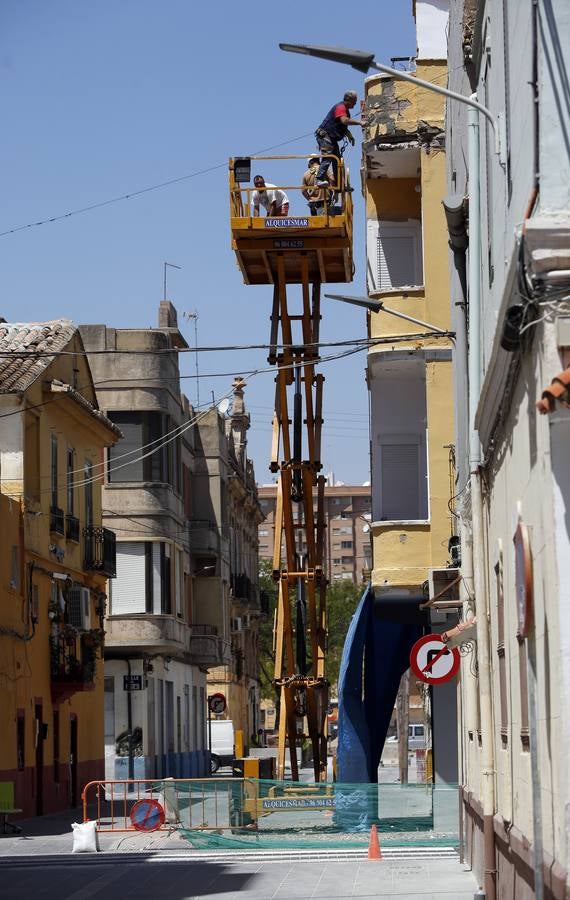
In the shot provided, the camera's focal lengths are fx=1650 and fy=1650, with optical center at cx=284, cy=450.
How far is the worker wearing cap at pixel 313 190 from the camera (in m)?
31.6

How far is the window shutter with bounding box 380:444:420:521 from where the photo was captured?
27016mm

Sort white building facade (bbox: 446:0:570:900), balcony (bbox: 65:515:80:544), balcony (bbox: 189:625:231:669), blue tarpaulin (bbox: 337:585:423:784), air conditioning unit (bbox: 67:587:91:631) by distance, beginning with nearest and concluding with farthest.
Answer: white building facade (bbox: 446:0:570:900) → blue tarpaulin (bbox: 337:585:423:784) → balcony (bbox: 65:515:80:544) → air conditioning unit (bbox: 67:587:91:631) → balcony (bbox: 189:625:231:669)

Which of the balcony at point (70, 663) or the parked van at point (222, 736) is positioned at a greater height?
the balcony at point (70, 663)

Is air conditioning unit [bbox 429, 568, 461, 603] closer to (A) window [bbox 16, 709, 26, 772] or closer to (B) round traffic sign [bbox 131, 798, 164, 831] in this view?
(B) round traffic sign [bbox 131, 798, 164, 831]

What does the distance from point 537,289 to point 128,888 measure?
41.9 ft

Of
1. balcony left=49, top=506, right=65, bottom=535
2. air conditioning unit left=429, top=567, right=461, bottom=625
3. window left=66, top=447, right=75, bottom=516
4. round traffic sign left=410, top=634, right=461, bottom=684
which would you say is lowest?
round traffic sign left=410, top=634, right=461, bottom=684

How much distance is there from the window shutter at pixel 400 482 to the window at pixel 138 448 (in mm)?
22479

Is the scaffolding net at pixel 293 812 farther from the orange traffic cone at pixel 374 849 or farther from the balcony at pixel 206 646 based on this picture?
the balcony at pixel 206 646

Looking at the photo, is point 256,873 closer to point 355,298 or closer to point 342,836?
point 342,836

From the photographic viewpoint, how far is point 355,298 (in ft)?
76.1

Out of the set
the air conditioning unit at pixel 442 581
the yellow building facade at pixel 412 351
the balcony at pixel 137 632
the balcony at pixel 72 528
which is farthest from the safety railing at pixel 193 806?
the balcony at pixel 137 632

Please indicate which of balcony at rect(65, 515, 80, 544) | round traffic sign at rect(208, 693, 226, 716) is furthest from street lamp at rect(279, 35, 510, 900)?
round traffic sign at rect(208, 693, 226, 716)

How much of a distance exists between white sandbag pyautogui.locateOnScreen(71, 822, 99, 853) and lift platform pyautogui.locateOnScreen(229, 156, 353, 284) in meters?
12.1

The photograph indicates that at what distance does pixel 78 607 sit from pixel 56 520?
299 centimetres
